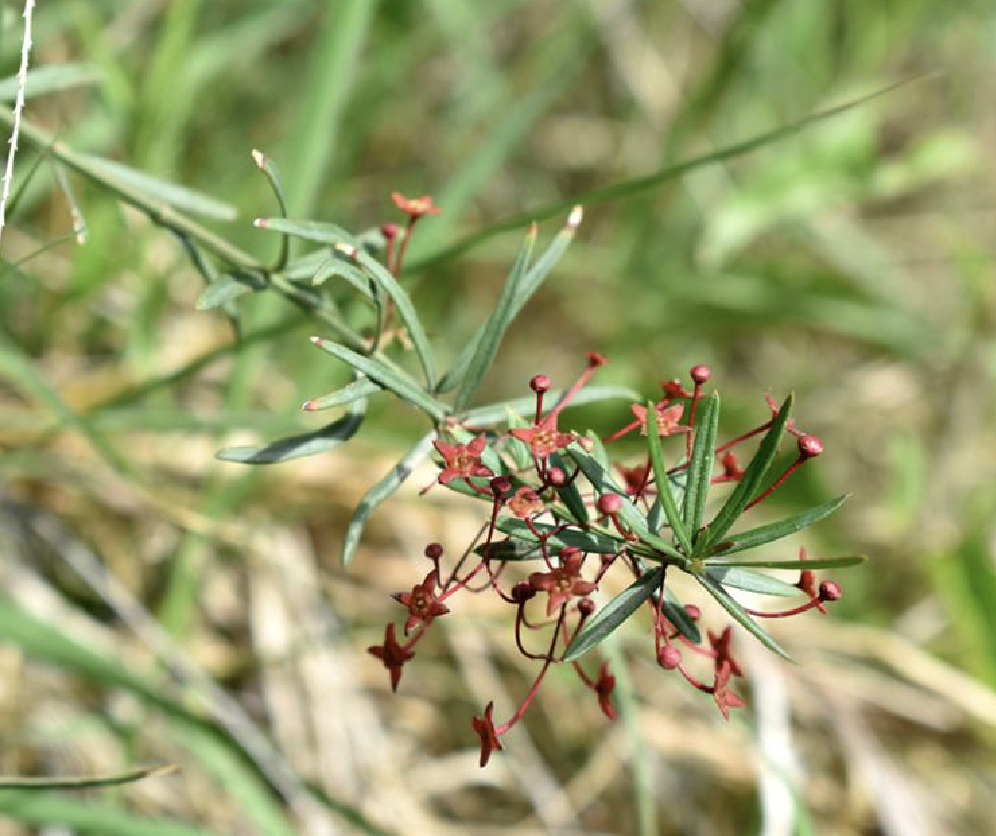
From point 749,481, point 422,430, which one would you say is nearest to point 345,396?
point 749,481

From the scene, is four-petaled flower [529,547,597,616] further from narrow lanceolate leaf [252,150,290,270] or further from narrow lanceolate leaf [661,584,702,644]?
narrow lanceolate leaf [252,150,290,270]

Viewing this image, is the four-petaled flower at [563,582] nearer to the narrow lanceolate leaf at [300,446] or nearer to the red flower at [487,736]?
the red flower at [487,736]

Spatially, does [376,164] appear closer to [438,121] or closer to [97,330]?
[438,121]

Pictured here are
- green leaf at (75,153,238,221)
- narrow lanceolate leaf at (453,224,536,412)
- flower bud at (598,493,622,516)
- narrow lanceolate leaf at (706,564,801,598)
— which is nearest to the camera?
flower bud at (598,493,622,516)

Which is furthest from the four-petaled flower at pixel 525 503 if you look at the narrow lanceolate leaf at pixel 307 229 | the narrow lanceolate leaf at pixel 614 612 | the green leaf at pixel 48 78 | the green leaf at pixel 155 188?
the green leaf at pixel 48 78

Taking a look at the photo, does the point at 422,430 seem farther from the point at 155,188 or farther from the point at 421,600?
the point at 421,600

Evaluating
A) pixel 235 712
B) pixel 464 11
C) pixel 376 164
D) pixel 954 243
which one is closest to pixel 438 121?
pixel 376 164

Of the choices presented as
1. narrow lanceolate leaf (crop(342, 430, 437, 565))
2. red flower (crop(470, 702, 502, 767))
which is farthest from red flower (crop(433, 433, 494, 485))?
red flower (crop(470, 702, 502, 767))
